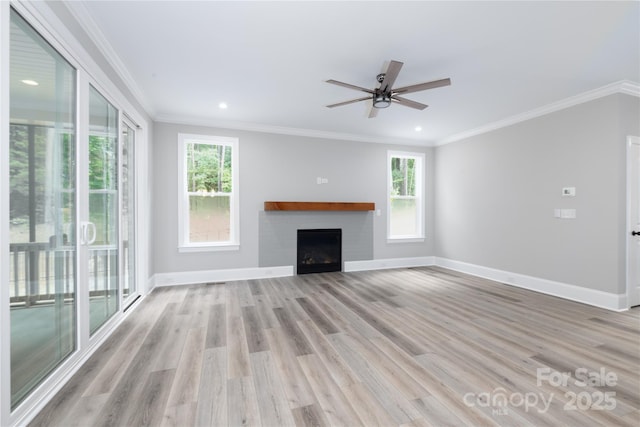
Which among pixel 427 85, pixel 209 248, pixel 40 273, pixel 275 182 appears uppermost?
pixel 427 85

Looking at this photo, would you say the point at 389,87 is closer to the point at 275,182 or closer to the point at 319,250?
the point at 275,182

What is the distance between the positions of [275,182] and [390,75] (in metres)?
3.03

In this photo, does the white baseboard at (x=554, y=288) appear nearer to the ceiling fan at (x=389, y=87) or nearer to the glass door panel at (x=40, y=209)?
the ceiling fan at (x=389, y=87)

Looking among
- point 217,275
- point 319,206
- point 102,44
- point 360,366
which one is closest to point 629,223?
point 360,366

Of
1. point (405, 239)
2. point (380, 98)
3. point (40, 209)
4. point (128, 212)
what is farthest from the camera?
point (405, 239)

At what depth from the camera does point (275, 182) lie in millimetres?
5133

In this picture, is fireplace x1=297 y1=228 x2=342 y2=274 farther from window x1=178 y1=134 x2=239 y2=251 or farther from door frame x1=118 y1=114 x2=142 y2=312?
door frame x1=118 y1=114 x2=142 y2=312

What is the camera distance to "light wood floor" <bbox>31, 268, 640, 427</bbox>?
1.63 m

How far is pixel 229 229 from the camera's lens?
16.1 ft

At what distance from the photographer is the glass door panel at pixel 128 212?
331 centimetres

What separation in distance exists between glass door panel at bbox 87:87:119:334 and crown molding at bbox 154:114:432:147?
165 centimetres

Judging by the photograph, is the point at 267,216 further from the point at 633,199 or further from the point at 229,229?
the point at 633,199

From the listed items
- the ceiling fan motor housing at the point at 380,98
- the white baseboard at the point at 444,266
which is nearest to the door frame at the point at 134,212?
the white baseboard at the point at 444,266

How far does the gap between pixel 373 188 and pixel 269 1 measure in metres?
4.19
